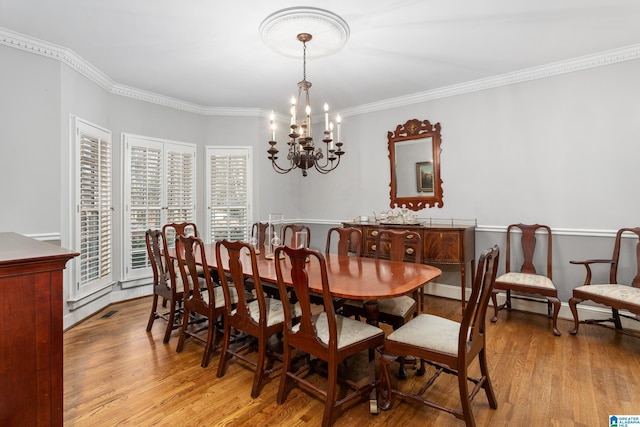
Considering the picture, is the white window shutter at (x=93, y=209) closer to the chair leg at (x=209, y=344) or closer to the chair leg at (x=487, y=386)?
the chair leg at (x=209, y=344)

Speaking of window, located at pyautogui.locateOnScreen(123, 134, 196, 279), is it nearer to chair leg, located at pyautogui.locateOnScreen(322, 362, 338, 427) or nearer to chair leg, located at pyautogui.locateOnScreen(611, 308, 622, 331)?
chair leg, located at pyautogui.locateOnScreen(322, 362, 338, 427)

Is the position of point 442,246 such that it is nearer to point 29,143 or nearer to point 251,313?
point 251,313

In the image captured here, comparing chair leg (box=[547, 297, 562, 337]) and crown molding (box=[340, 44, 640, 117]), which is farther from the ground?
crown molding (box=[340, 44, 640, 117])

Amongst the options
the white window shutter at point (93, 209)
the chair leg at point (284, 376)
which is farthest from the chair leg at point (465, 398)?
the white window shutter at point (93, 209)

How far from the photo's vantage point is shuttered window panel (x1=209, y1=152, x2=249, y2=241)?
16.3 ft

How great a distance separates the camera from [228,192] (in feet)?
16.5

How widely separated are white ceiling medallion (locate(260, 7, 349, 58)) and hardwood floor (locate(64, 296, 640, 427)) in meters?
2.68

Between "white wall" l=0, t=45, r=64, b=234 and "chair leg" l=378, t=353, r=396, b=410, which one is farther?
"white wall" l=0, t=45, r=64, b=234

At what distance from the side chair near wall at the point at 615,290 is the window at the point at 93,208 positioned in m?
4.92

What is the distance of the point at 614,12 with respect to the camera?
2.57 meters

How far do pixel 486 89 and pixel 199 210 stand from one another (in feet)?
13.7

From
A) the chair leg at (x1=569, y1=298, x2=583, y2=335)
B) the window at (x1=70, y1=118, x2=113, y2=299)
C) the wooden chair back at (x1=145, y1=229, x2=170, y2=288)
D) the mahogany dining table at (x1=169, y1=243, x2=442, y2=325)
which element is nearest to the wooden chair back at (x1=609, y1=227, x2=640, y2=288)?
the chair leg at (x1=569, y1=298, x2=583, y2=335)

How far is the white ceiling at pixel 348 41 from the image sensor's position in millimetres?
2480

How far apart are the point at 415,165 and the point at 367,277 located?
2.65 meters
